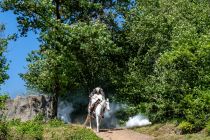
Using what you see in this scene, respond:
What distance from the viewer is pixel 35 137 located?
22891 millimetres

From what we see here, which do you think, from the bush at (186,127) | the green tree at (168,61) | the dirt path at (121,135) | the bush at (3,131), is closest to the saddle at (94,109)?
the dirt path at (121,135)

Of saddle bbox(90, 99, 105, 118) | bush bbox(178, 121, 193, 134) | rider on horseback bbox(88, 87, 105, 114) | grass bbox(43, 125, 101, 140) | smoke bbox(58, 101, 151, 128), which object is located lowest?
grass bbox(43, 125, 101, 140)

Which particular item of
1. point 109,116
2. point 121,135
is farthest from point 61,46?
point 109,116

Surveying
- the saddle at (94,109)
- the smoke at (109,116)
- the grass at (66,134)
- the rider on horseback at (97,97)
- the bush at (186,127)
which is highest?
the smoke at (109,116)

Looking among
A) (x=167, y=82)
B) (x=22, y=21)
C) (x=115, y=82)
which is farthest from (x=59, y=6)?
(x=167, y=82)

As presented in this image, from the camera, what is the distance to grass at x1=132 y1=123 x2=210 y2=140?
→ 24.3 meters

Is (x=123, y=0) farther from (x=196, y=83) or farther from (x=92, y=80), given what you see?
(x=196, y=83)

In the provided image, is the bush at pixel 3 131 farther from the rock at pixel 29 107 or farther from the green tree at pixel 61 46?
the rock at pixel 29 107

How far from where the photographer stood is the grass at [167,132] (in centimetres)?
2427

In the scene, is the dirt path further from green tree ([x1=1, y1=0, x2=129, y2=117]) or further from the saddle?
green tree ([x1=1, y1=0, x2=129, y2=117])

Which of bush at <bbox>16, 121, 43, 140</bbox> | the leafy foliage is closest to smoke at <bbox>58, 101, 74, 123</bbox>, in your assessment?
the leafy foliage

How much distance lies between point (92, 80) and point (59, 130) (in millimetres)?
13209

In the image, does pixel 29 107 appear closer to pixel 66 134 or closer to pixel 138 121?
pixel 138 121

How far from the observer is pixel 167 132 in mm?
27250
